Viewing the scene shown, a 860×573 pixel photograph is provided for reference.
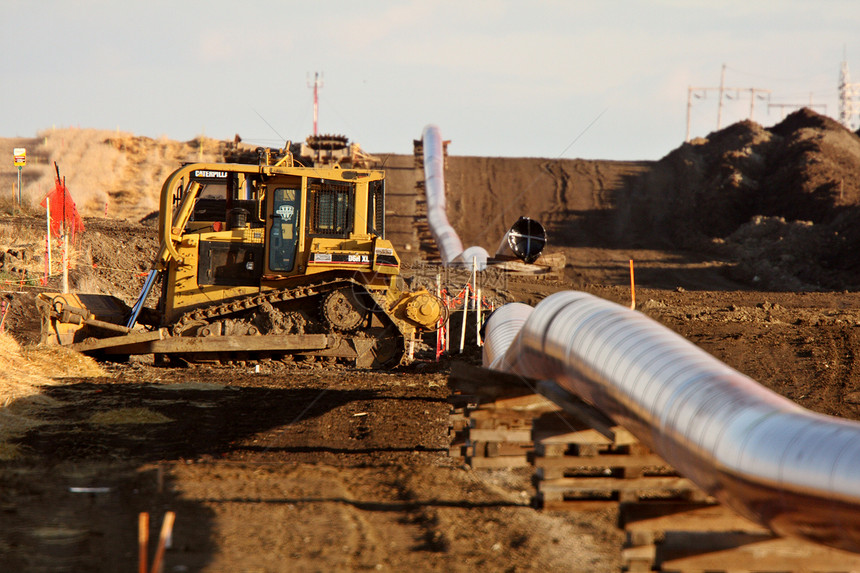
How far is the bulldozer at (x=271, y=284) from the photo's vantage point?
47.8 ft

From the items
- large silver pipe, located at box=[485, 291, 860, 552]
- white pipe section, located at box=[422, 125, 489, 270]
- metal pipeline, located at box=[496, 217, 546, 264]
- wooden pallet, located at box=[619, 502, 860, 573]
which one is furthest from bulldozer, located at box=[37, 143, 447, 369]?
wooden pallet, located at box=[619, 502, 860, 573]

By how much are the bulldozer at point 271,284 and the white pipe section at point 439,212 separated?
26.6ft

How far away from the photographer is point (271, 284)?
15.1 m

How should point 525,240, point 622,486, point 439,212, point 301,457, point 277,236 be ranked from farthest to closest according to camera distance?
1. point 439,212
2. point 525,240
3. point 277,236
4. point 301,457
5. point 622,486

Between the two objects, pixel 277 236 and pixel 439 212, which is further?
pixel 439 212

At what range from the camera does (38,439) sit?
9641 millimetres

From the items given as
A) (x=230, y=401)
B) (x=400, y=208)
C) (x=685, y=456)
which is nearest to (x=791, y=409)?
(x=685, y=456)

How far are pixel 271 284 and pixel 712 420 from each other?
11311 mm

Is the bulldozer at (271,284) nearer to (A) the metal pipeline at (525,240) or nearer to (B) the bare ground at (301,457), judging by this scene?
(B) the bare ground at (301,457)

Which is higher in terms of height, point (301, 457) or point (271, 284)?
point (271, 284)

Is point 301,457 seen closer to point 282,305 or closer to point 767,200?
point 282,305

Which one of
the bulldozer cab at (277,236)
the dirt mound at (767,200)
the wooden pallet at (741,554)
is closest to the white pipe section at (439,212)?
the bulldozer cab at (277,236)

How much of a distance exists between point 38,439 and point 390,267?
670cm

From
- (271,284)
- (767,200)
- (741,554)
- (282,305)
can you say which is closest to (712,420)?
(741,554)
